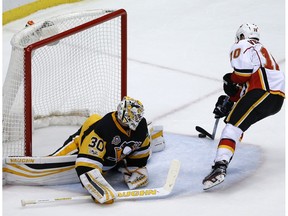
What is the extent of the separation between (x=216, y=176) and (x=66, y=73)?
110 centimetres

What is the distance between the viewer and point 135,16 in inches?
290

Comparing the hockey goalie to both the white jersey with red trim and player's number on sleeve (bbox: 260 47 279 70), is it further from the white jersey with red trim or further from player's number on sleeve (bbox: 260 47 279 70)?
player's number on sleeve (bbox: 260 47 279 70)

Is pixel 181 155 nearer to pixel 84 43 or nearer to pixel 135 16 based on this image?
pixel 84 43

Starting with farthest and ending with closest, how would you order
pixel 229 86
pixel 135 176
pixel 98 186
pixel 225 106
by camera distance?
pixel 225 106 < pixel 229 86 < pixel 135 176 < pixel 98 186

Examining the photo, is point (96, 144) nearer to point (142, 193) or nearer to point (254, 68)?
point (142, 193)

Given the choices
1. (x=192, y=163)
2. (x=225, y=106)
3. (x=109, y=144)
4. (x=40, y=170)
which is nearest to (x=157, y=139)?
(x=192, y=163)

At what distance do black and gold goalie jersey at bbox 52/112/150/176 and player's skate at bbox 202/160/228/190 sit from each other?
0.32 m

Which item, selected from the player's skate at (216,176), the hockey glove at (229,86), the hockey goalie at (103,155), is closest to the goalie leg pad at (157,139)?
the hockey goalie at (103,155)

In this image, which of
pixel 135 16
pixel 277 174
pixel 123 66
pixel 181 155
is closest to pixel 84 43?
pixel 123 66

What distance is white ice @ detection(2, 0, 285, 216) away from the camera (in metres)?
4.66

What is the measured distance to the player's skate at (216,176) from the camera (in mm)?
4734

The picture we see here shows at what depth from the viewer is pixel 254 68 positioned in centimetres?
493

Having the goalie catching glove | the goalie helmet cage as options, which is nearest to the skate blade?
the goalie catching glove

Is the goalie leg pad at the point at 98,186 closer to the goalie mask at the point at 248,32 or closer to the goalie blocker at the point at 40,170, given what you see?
the goalie blocker at the point at 40,170
